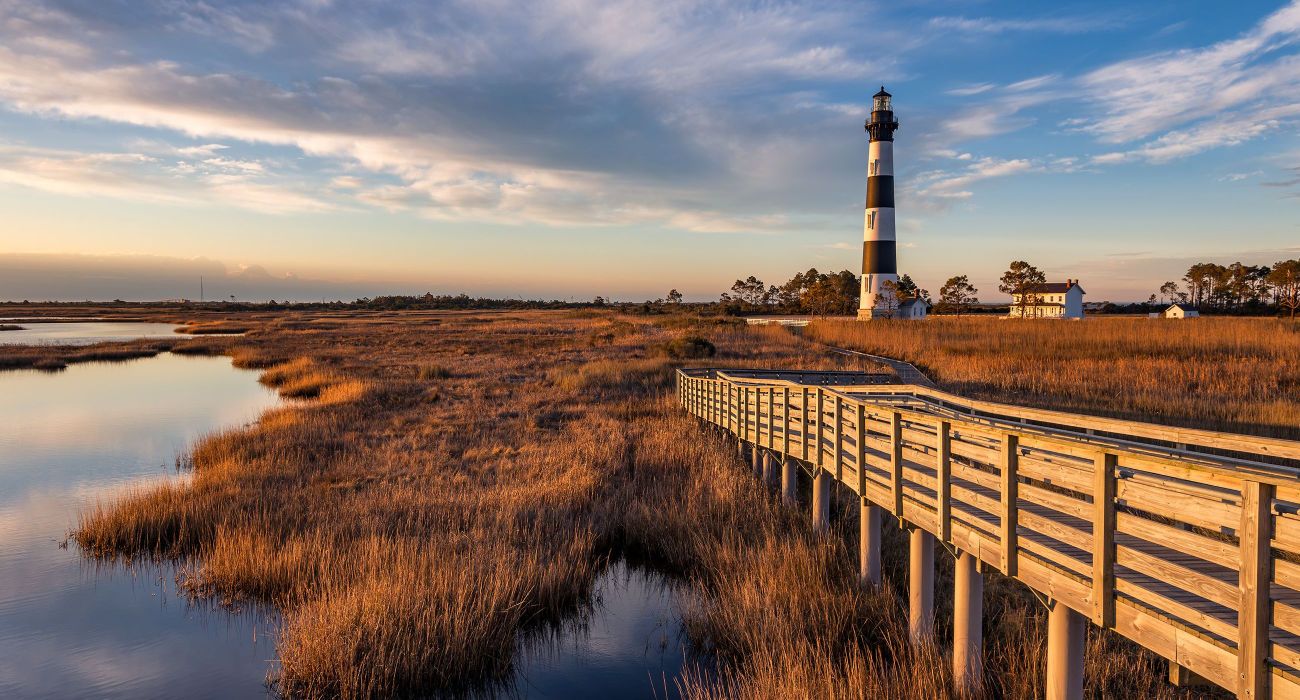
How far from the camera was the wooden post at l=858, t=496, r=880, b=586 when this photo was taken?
8773 millimetres

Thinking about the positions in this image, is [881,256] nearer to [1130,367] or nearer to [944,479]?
[1130,367]

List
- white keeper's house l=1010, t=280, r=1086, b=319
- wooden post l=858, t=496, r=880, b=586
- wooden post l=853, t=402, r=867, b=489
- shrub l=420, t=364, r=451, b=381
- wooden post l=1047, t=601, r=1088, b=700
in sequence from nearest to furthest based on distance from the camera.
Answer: wooden post l=1047, t=601, r=1088, b=700 → wooden post l=853, t=402, r=867, b=489 → wooden post l=858, t=496, r=880, b=586 → shrub l=420, t=364, r=451, b=381 → white keeper's house l=1010, t=280, r=1086, b=319

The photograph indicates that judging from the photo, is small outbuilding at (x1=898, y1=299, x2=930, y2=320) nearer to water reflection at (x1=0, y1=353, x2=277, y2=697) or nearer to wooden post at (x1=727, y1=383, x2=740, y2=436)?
wooden post at (x1=727, y1=383, x2=740, y2=436)

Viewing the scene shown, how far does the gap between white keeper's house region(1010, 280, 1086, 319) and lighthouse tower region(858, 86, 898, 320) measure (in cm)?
3752

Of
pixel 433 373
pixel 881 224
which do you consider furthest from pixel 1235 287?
pixel 433 373

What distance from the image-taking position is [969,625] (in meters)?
6.47

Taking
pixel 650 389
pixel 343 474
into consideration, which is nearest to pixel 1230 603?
pixel 343 474

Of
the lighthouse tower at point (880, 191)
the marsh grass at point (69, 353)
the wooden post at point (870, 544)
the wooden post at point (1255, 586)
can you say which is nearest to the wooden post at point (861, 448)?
the wooden post at point (870, 544)

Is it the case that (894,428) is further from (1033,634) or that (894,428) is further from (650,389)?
(650,389)

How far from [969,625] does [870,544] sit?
2.47 metres

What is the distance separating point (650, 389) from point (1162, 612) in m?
23.2

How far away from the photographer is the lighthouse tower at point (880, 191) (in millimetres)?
57719

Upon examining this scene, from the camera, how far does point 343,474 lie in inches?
579

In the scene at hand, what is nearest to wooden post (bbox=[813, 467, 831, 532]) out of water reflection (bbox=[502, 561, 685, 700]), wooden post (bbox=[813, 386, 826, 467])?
wooden post (bbox=[813, 386, 826, 467])
